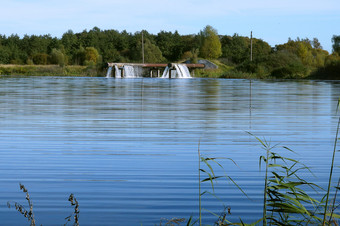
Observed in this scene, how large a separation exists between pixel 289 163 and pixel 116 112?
8.74 m

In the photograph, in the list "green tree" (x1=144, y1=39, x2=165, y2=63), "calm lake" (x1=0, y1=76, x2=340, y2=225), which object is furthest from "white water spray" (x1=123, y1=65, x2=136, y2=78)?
"calm lake" (x1=0, y1=76, x2=340, y2=225)

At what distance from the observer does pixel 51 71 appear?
240ft

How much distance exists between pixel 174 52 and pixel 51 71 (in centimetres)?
→ 2447

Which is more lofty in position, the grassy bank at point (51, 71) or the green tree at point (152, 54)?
the green tree at point (152, 54)

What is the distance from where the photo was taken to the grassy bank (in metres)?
70.7

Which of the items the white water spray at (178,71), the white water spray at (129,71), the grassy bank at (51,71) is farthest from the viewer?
the grassy bank at (51,71)

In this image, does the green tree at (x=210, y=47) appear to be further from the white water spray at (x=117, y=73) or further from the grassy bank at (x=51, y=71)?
the white water spray at (x=117, y=73)

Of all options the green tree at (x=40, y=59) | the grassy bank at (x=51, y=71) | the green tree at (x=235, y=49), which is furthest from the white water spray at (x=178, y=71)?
the green tree at (x=40, y=59)

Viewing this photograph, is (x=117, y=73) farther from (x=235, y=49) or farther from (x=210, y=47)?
(x=235, y=49)

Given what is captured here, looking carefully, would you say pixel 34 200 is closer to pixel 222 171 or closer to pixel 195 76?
pixel 222 171

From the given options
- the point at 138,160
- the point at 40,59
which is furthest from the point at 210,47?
the point at 138,160

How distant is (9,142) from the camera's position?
9297 mm

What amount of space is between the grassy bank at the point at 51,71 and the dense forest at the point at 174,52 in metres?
1.19

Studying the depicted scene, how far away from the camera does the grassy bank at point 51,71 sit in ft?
232
